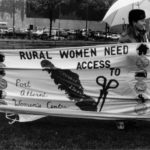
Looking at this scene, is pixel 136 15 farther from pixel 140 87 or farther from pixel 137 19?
pixel 140 87

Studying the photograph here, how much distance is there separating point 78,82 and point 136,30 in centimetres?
131

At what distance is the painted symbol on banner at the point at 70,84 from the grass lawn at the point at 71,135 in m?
0.51

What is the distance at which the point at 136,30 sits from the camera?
6914mm

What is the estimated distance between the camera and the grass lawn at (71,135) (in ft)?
19.9

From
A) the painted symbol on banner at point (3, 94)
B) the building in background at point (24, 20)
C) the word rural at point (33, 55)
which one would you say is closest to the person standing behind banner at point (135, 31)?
the word rural at point (33, 55)

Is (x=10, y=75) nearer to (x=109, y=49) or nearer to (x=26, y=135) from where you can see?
(x=26, y=135)

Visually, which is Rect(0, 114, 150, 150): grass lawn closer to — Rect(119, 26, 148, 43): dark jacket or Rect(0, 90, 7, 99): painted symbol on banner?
Rect(0, 90, 7, 99): painted symbol on banner

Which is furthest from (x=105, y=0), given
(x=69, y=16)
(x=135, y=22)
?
(x=135, y=22)

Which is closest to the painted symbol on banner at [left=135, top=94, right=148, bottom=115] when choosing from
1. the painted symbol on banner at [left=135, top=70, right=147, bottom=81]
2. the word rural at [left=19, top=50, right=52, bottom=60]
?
the painted symbol on banner at [left=135, top=70, right=147, bottom=81]

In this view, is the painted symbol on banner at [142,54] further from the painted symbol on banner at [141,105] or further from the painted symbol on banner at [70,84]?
the painted symbol on banner at [70,84]

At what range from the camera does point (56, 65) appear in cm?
649

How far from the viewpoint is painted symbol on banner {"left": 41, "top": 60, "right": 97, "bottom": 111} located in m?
6.45

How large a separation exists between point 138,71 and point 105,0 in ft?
222

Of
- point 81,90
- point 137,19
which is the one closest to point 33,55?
point 81,90
